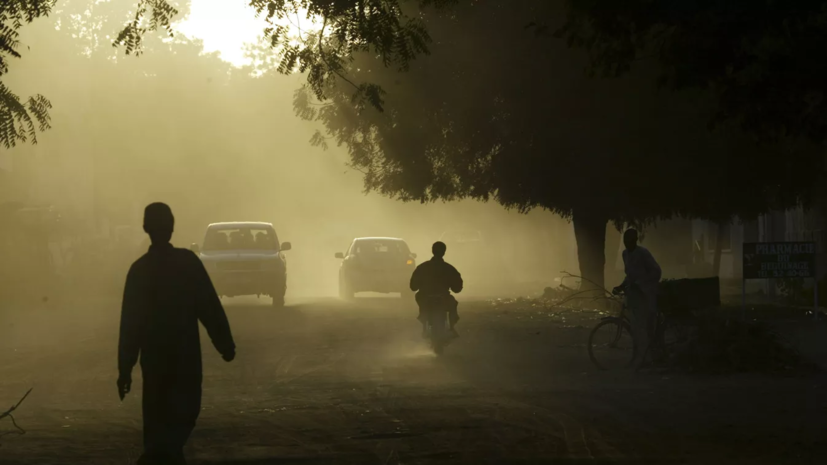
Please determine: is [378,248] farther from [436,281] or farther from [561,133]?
[436,281]

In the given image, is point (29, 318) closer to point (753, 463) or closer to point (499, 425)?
point (499, 425)

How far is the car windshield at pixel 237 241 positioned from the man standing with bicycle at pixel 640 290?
52.4 ft

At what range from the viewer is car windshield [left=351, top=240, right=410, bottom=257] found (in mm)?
33312

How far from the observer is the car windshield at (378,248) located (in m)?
33.3

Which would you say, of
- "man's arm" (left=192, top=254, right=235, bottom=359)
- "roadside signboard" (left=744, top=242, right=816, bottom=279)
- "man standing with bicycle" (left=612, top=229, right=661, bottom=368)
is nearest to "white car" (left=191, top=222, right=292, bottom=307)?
"roadside signboard" (left=744, top=242, right=816, bottom=279)

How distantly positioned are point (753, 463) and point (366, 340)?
40.4ft

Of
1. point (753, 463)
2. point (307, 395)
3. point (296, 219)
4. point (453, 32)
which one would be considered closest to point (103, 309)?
point (453, 32)

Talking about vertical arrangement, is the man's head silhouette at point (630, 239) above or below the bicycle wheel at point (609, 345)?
above

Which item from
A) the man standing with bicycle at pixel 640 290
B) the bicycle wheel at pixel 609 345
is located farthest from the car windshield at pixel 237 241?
the man standing with bicycle at pixel 640 290

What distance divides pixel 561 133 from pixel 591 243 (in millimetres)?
4612

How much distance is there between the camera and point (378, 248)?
3400 cm

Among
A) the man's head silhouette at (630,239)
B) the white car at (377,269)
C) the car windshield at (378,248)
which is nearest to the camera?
the man's head silhouette at (630,239)

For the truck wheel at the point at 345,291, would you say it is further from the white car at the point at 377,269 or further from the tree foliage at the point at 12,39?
the tree foliage at the point at 12,39

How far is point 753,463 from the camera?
9352 millimetres
